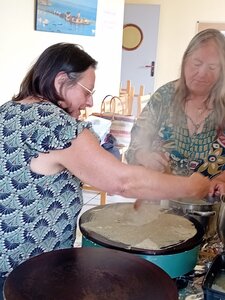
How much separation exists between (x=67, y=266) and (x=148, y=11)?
5.96m

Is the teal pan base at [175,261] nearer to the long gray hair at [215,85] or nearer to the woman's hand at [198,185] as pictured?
the woman's hand at [198,185]

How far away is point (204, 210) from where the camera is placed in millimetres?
1264

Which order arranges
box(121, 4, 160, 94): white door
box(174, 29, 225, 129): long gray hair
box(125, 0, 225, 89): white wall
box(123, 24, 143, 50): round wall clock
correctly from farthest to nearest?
1. box(123, 24, 143, 50): round wall clock
2. box(121, 4, 160, 94): white door
3. box(125, 0, 225, 89): white wall
4. box(174, 29, 225, 129): long gray hair

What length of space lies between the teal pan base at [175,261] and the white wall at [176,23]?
534cm

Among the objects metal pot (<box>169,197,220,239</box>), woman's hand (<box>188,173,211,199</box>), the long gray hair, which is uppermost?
the long gray hair

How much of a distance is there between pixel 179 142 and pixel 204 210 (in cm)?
49

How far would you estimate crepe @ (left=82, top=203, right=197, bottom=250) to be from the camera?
1119mm

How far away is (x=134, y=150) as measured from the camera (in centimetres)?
169

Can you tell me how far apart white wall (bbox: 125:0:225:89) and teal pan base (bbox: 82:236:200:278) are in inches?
210

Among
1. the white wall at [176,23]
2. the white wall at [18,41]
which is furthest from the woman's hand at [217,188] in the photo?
the white wall at [176,23]

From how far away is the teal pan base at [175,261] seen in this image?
1.04 meters

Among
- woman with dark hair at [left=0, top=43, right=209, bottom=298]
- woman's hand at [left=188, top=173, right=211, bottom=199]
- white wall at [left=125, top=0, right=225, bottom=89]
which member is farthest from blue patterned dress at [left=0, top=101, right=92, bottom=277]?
white wall at [left=125, top=0, right=225, bottom=89]

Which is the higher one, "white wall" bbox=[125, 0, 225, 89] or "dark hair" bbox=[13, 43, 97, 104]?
"white wall" bbox=[125, 0, 225, 89]

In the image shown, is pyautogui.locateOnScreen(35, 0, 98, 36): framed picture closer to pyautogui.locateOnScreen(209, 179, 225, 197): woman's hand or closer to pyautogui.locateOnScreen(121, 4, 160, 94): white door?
pyautogui.locateOnScreen(121, 4, 160, 94): white door
